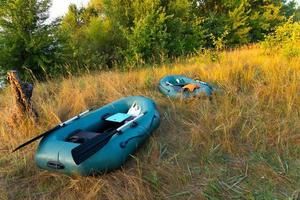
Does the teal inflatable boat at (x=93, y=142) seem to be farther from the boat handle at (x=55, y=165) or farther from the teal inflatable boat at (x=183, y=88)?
the teal inflatable boat at (x=183, y=88)

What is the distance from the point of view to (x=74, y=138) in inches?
123

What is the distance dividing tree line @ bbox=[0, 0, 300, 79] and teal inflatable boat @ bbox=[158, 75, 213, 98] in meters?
1.96

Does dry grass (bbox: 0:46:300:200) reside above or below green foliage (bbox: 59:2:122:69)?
below

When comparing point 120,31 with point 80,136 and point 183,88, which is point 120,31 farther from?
point 80,136

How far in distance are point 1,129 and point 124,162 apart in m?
1.74

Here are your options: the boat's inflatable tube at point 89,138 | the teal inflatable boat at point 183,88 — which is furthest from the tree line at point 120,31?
A: the boat's inflatable tube at point 89,138

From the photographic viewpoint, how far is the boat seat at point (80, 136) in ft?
10.1

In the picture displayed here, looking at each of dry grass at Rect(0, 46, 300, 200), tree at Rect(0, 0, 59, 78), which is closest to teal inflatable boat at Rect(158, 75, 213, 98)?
dry grass at Rect(0, 46, 300, 200)

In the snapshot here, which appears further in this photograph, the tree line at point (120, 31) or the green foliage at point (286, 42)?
the tree line at point (120, 31)

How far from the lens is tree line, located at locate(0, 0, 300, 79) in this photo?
740 centimetres

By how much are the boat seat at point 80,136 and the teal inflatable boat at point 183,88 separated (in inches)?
59.8

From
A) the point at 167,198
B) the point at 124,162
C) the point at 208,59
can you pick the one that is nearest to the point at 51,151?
the point at 124,162

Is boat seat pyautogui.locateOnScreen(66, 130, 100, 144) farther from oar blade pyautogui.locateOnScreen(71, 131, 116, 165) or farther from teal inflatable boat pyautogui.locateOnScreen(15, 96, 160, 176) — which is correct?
oar blade pyautogui.locateOnScreen(71, 131, 116, 165)

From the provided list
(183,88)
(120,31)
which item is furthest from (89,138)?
(120,31)
